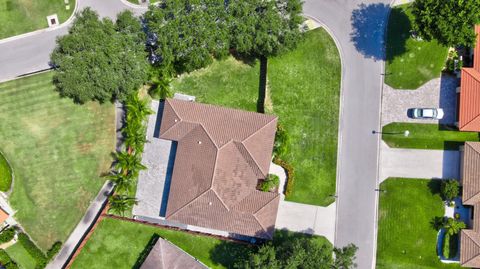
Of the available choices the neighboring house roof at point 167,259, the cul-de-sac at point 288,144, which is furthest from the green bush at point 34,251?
the neighboring house roof at point 167,259

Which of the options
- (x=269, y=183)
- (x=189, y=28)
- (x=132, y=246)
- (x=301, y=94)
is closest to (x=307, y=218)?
(x=269, y=183)

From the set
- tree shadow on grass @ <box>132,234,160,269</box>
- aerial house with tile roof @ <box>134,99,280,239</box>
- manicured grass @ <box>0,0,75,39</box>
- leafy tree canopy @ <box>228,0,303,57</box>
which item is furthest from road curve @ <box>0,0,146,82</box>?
tree shadow on grass @ <box>132,234,160,269</box>

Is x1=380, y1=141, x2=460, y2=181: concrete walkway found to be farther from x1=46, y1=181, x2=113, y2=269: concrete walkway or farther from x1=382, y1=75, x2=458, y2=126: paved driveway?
x1=46, y1=181, x2=113, y2=269: concrete walkway

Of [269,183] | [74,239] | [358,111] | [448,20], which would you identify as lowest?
[74,239]

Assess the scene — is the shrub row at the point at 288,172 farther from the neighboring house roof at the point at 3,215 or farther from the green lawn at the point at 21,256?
the neighboring house roof at the point at 3,215

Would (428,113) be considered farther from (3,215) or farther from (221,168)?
(3,215)

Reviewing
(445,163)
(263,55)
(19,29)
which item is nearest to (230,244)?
(263,55)

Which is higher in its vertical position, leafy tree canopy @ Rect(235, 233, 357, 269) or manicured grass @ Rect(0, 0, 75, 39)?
manicured grass @ Rect(0, 0, 75, 39)
